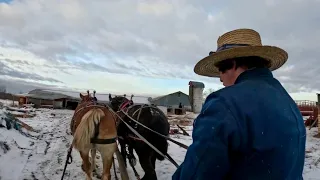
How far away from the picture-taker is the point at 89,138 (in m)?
4.84

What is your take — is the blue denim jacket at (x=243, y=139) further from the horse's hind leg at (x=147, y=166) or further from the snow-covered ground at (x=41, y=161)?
the snow-covered ground at (x=41, y=161)

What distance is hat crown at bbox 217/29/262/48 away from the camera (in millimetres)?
1672

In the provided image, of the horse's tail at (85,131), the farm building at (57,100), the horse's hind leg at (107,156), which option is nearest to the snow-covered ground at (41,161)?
the horse's hind leg at (107,156)

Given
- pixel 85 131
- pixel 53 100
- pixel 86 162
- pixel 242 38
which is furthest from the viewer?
pixel 53 100

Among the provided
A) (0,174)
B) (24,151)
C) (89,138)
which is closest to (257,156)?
(89,138)

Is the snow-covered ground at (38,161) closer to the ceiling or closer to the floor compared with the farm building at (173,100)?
closer to the floor

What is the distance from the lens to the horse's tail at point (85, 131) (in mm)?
4789

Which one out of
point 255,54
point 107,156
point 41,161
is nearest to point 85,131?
point 107,156

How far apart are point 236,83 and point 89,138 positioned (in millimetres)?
3841

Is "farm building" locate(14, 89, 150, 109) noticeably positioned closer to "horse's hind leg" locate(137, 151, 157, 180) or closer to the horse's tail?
"horse's hind leg" locate(137, 151, 157, 180)

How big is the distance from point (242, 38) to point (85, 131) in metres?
3.72

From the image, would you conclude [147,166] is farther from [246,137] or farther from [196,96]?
[196,96]

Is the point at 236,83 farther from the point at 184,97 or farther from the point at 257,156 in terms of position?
the point at 184,97

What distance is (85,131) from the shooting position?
4.80m
